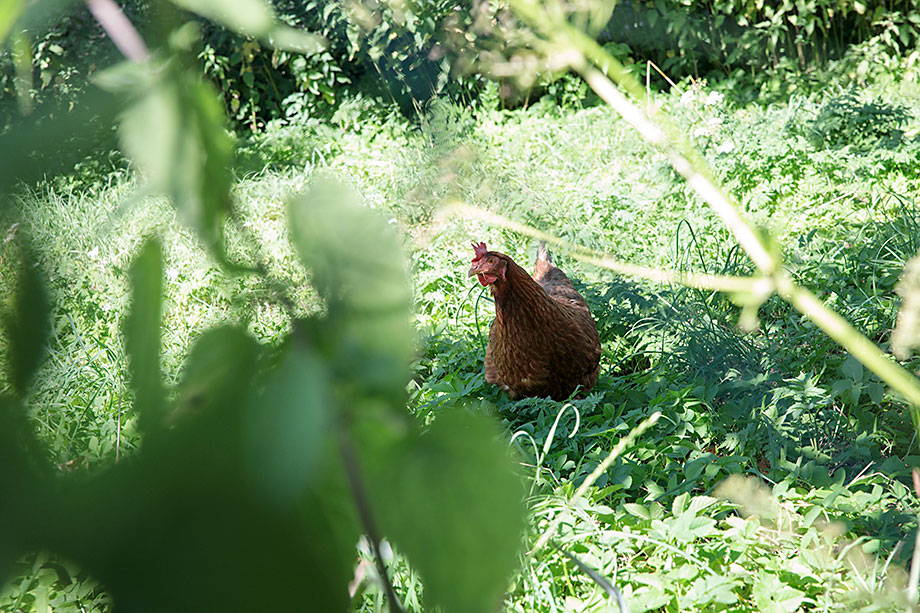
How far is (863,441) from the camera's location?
231cm

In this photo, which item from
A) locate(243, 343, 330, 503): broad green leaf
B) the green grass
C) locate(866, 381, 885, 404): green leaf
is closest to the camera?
locate(243, 343, 330, 503): broad green leaf

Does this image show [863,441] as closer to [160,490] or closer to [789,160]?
[160,490]

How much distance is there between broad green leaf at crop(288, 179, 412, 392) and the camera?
0.23 metres

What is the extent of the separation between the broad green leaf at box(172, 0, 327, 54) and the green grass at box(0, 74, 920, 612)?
0.04m

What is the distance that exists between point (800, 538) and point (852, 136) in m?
3.66

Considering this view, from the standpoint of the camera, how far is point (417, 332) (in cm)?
26

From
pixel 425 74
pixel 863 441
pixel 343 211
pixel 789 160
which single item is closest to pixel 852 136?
pixel 789 160

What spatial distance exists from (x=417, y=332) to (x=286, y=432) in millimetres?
75

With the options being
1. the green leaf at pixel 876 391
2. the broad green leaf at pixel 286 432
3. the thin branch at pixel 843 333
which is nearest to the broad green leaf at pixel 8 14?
the broad green leaf at pixel 286 432

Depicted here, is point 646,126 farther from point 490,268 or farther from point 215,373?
point 490,268

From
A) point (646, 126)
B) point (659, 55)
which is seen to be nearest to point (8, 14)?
point (646, 126)

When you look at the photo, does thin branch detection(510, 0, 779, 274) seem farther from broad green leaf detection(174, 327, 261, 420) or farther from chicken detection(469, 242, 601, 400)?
chicken detection(469, 242, 601, 400)

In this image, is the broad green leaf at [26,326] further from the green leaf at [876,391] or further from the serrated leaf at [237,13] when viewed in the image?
the green leaf at [876,391]

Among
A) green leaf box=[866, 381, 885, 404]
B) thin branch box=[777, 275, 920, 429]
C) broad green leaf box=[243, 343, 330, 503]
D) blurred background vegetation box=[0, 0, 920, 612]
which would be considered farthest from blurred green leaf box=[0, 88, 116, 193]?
green leaf box=[866, 381, 885, 404]
